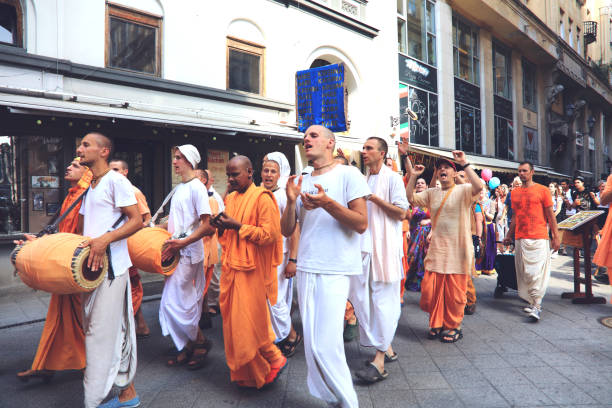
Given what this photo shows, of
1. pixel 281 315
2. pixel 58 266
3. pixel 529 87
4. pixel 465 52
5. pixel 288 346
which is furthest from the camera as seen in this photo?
pixel 529 87

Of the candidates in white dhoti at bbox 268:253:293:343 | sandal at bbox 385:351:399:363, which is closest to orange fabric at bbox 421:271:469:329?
sandal at bbox 385:351:399:363

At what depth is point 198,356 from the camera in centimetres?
400

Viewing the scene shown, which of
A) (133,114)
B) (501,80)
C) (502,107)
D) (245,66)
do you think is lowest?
(133,114)

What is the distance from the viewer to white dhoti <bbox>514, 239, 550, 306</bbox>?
18.7 feet

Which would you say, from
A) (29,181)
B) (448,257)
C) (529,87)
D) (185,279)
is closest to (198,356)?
(185,279)

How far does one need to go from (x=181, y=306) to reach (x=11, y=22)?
23.2 ft

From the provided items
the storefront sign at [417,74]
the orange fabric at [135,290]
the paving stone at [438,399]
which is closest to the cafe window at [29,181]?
the orange fabric at [135,290]

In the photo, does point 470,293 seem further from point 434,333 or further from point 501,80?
point 501,80

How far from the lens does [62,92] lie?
7.86 metres

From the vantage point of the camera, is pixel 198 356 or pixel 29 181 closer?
pixel 198 356

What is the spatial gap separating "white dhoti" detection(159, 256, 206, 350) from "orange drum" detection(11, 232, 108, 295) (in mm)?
1106

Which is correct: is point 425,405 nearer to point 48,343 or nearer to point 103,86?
point 48,343

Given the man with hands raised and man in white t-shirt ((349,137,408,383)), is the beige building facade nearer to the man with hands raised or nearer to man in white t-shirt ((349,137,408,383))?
the man with hands raised

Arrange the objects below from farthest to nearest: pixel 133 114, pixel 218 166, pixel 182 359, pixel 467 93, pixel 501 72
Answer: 1. pixel 501 72
2. pixel 467 93
3. pixel 218 166
4. pixel 133 114
5. pixel 182 359
